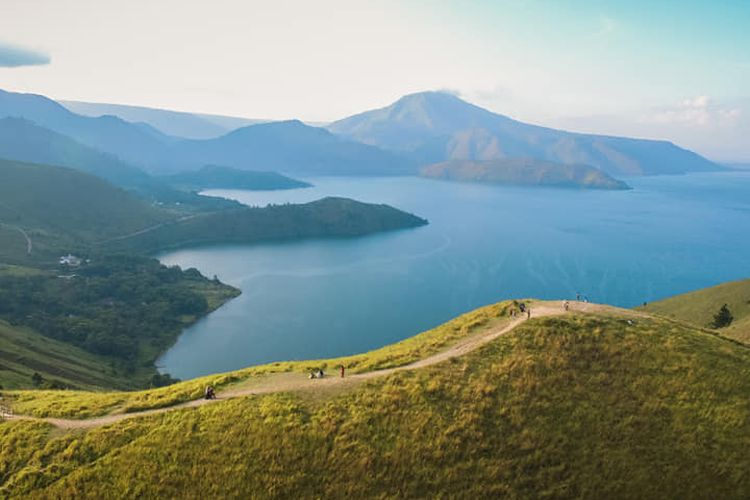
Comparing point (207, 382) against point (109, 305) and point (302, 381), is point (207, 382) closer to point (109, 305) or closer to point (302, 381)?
point (302, 381)

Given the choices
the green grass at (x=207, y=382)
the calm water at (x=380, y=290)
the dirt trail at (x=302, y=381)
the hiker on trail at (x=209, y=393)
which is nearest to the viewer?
the dirt trail at (x=302, y=381)

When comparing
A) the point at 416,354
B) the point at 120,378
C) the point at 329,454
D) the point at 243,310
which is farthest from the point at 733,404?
the point at 243,310

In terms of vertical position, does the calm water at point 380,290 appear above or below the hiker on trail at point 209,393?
below

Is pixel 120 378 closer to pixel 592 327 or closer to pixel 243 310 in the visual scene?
pixel 243 310

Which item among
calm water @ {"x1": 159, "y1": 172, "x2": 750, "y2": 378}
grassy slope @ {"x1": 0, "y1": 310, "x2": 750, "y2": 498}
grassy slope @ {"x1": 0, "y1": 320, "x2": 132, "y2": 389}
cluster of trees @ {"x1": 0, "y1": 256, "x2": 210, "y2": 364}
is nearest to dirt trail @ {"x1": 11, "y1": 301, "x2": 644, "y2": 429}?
grassy slope @ {"x1": 0, "y1": 310, "x2": 750, "y2": 498}

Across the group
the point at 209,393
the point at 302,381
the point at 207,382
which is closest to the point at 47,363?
the point at 207,382

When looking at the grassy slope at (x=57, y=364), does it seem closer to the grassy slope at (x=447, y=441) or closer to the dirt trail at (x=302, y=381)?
the dirt trail at (x=302, y=381)

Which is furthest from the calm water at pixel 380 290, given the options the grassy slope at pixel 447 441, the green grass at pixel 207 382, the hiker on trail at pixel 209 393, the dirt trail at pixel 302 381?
the grassy slope at pixel 447 441
